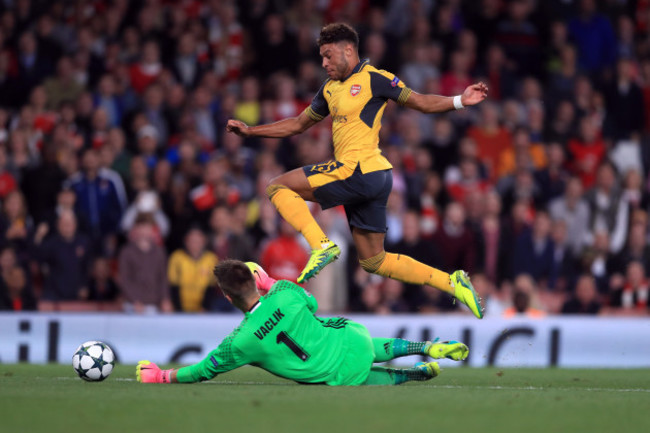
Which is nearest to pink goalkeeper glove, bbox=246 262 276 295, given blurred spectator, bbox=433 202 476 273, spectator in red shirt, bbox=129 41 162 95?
blurred spectator, bbox=433 202 476 273

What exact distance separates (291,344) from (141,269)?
536 cm

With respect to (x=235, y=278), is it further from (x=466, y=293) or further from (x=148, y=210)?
(x=148, y=210)

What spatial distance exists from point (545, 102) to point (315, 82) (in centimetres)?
353

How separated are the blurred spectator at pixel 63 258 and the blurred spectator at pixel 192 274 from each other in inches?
42.4

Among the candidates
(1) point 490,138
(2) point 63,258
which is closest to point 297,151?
(1) point 490,138

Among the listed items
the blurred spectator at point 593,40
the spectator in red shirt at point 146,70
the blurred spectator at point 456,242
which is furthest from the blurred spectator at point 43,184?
the blurred spectator at point 593,40

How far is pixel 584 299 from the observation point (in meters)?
14.0

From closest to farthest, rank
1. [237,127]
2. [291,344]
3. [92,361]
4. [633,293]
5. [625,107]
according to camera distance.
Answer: [291,344] < [92,361] < [237,127] < [633,293] < [625,107]

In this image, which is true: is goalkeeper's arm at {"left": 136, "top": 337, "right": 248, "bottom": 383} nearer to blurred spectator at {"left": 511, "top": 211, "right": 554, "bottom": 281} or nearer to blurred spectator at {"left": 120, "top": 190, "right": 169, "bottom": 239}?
blurred spectator at {"left": 120, "top": 190, "right": 169, "bottom": 239}

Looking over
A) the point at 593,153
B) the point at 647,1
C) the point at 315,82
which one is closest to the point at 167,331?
the point at 315,82

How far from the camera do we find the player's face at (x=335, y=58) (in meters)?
8.78

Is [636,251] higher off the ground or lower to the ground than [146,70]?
lower

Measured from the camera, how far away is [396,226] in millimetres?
14375

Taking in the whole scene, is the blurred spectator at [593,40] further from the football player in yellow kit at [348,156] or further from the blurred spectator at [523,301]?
the football player in yellow kit at [348,156]
